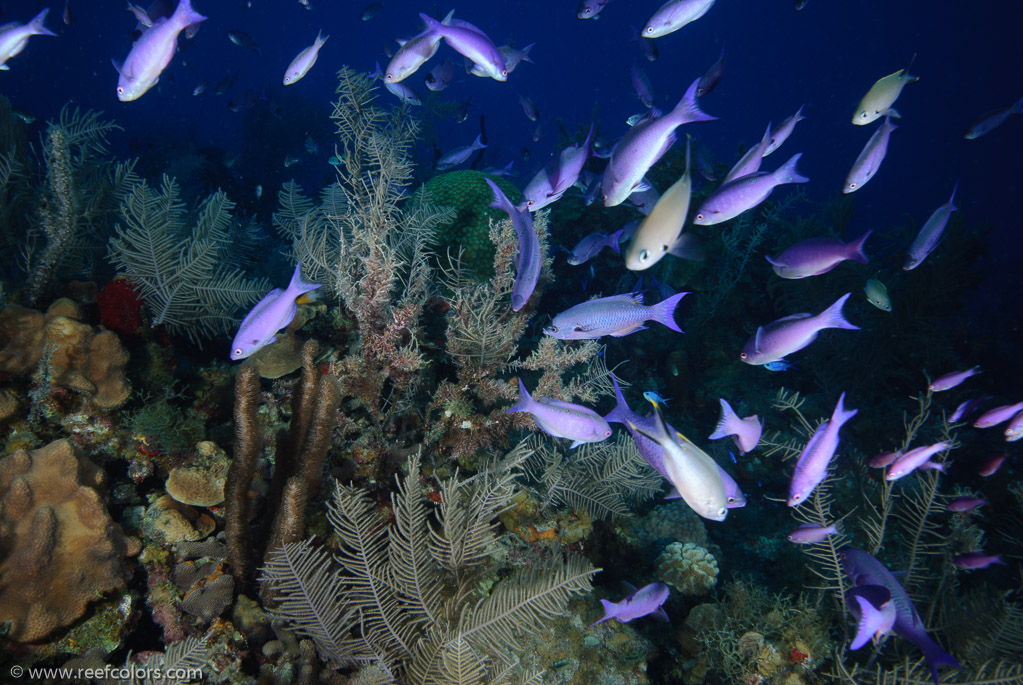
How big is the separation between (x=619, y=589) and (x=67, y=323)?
14.6 ft

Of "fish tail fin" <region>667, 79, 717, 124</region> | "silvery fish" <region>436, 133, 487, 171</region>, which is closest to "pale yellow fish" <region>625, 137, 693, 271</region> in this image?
"fish tail fin" <region>667, 79, 717, 124</region>

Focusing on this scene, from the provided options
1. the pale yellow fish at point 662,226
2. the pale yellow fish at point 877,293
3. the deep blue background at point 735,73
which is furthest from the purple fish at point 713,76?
the deep blue background at point 735,73

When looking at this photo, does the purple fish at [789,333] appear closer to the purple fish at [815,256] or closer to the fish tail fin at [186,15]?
the purple fish at [815,256]

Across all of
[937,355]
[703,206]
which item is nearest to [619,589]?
[703,206]

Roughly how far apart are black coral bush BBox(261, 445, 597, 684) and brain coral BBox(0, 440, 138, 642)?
86cm

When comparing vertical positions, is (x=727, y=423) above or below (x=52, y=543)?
below

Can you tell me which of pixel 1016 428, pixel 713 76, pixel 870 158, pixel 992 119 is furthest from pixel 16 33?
pixel 992 119

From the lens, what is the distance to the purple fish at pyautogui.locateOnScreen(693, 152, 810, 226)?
2533mm

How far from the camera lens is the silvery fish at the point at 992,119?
515cm

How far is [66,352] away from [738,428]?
4.32m

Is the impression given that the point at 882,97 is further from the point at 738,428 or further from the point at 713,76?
the point at 738,428

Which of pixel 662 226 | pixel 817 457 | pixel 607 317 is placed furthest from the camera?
pixel 607 317

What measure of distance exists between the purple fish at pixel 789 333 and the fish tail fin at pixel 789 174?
0.78 metres

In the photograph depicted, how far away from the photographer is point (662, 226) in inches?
84.4
